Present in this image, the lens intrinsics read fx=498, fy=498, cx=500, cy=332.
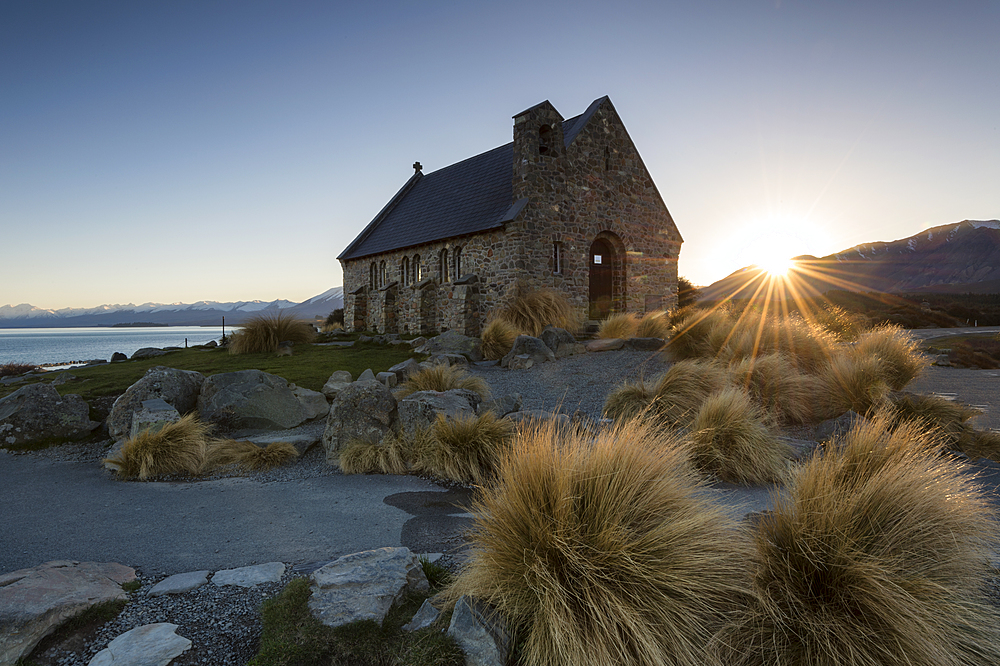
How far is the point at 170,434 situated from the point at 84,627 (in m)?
3.86

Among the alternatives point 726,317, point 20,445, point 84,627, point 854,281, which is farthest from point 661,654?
point 854,281

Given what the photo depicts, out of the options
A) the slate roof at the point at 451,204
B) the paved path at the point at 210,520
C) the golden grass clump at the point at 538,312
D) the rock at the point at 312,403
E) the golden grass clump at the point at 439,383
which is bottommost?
the paved path at the point at 210,520

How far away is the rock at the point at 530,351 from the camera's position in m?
11.2

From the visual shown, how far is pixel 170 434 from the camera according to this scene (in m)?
6.02

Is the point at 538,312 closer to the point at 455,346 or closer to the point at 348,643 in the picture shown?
the point at 455,346

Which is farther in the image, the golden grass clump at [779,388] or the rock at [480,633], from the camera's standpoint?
the golden grass clump at [779,388]

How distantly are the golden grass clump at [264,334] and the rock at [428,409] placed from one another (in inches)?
408

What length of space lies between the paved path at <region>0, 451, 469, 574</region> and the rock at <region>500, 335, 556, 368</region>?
5910 mm

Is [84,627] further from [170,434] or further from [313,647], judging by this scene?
[170,434]

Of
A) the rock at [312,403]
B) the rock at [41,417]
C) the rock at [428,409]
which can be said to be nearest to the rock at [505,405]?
the rock at [428,409]

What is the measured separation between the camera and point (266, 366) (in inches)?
464

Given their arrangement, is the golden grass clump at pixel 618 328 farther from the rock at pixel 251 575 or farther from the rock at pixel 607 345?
the rock at pixel 251 575

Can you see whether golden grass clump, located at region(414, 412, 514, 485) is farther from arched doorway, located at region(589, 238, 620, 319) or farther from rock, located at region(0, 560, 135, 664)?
arched doorway, located at region(589, 238, 620, 319)

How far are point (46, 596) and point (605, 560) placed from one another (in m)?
2.96
